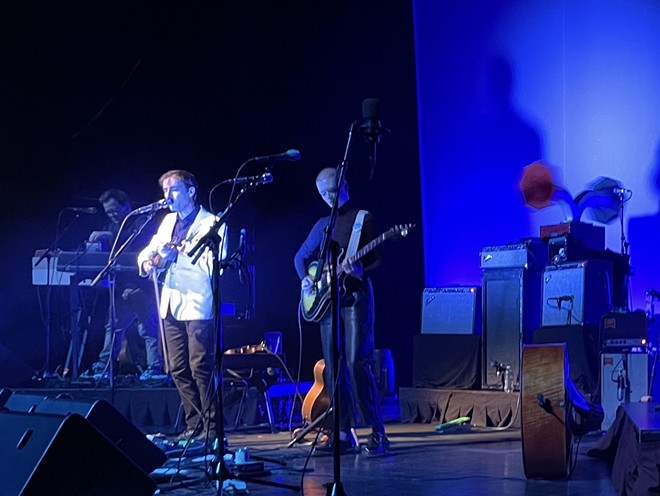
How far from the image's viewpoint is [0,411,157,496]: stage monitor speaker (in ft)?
9.23

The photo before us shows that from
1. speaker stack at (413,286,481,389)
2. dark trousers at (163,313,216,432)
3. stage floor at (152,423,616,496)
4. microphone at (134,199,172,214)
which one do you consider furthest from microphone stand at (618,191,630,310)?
microphone at (134,199,172,214)

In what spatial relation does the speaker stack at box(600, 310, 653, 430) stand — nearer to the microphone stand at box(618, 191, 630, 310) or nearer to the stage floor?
the stage floor

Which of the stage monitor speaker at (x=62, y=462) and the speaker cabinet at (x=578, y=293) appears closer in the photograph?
the stage monitor speaker at (x=62, y=462)

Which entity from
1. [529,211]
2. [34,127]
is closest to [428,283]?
[529,211]

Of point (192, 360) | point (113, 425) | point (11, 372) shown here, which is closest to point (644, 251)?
point (192, 360)

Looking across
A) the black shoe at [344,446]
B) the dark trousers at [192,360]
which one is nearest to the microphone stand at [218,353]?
the black shoe at [344,446]

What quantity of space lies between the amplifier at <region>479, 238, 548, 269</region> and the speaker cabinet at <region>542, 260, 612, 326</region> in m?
0.24

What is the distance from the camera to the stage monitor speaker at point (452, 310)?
7.90m

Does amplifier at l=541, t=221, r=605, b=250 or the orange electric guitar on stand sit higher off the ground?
amplifier at l=541, t=221, r=605, b=250

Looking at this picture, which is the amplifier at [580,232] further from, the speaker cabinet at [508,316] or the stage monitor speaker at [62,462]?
the stage monitor speaker at [62,462]

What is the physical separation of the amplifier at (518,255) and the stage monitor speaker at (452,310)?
1.31 ft

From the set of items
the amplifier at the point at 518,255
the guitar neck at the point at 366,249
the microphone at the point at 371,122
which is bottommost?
the guitar neck at the point at 366,249

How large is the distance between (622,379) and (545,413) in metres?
2.44

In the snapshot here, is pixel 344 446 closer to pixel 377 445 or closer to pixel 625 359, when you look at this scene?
pixel 377 445
